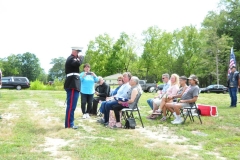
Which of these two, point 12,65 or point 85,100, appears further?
point 12,65

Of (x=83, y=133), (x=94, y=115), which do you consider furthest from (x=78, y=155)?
(x=94, y=115)

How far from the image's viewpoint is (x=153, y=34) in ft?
165

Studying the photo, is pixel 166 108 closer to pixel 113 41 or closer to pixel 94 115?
pixel 94 115

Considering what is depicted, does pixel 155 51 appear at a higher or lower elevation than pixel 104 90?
higher

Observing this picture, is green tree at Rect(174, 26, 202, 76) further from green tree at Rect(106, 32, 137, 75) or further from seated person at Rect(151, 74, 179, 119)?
seated person at Rect(151, 74, 179, 119)

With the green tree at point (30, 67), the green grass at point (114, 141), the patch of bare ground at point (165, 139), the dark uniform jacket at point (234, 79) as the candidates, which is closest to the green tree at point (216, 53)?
the dark uniform jacket at point (234, 79)

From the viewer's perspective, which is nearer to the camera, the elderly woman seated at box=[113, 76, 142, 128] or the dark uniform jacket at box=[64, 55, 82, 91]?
the dark uniform jacket at box=[64, 55, 82, 91]

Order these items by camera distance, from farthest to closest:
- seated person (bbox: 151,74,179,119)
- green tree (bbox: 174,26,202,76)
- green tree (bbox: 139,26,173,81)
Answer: green tree (bbox: 139,26,173,81) → green tree (bbox: 174,26,202,76) → seated person (bbox: 151,74,179,119)

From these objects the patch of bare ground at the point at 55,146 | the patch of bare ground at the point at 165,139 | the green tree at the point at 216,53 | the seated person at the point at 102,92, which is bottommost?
the patch of bare ground at the point at 165,139

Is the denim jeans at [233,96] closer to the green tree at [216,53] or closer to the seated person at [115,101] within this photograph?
the seated person at [115,101]

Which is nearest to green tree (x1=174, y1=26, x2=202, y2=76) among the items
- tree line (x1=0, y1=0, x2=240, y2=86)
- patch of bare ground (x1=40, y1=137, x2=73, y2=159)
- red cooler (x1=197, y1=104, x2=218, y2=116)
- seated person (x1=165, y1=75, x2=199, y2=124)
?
tree line (x1=0, y1=0, x2=240, y2=86)

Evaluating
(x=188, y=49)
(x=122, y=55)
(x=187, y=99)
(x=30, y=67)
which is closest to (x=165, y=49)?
(x=188, y=49)

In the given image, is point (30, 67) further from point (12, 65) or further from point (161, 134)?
point (161, 134)

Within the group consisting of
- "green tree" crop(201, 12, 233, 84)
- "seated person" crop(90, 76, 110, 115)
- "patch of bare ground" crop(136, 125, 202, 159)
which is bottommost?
"patch of bare ground" crop(136, 125, 202, 159)
